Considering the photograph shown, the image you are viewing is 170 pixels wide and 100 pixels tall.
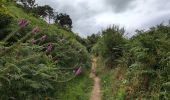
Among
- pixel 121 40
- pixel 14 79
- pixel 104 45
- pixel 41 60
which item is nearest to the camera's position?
pixel 14 79

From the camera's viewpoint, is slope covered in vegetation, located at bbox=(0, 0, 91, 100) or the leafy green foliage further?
the leafy green foliage

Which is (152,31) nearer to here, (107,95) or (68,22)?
(107,95)

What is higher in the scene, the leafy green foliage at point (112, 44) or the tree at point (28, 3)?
the tree at point (28, 3)

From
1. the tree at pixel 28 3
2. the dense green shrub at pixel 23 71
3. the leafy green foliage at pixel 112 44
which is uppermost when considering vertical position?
the tree at pixel 28 3

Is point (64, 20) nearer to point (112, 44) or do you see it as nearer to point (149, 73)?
point (112, 44)

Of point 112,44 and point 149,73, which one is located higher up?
point 112,44

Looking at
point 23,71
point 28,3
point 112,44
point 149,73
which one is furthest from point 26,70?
point 28,3

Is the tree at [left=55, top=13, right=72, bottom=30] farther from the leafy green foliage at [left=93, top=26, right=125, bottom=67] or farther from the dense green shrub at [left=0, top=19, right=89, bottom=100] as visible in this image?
the dense green shrub at [left=0, top=19, right=89, bottom=100]

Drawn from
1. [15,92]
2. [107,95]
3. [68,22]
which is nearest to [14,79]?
[15,92]

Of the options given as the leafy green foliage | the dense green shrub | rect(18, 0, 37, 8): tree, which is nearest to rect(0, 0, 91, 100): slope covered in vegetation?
the dense green shrub

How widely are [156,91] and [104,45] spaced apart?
660 inches

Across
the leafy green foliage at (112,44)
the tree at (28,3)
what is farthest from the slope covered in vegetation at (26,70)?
the tree at (28,3)

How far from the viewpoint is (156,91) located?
480 inches

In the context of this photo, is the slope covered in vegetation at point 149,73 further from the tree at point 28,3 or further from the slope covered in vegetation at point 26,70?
the tree at point 28,3
